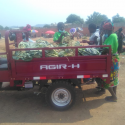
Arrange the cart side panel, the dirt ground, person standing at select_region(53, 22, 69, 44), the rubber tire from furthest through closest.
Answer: person standing at select_region(53, 22, 69, 44) < the rubber tire < the cart side panel < the dirt ground

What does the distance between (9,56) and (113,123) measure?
2869mm

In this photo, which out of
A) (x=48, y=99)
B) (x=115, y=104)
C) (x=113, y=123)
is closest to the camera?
(x=113, y=123)

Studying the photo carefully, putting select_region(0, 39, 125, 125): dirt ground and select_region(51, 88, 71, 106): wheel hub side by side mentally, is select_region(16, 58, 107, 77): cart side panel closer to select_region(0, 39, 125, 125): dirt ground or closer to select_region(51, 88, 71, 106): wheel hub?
select_region(51, 88, 71, 106): wheel hub

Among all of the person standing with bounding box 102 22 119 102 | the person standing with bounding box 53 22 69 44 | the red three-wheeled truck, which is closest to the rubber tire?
the red three-wheeled truck

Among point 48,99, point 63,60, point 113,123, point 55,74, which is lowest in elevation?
point 113,123

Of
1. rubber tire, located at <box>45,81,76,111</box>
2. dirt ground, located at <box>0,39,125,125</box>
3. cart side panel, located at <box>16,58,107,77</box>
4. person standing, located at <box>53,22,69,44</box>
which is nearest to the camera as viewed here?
dirt ground, located at <box>0,39,125,125</box>

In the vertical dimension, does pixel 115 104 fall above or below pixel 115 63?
below

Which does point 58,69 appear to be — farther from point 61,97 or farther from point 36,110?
point 36,110

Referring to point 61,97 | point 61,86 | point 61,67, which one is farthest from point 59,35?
point 61,97

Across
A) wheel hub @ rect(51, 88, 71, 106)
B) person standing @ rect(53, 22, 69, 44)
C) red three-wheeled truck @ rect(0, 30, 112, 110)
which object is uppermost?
person standing @ rect(53, 22, 69, 44)

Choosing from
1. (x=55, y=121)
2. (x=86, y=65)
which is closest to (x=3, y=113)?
(x=55, y=121)

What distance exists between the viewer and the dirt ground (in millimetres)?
3232

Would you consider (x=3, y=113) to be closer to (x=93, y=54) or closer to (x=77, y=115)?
(x=77, y=115)

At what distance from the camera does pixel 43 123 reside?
3186 millimetres
